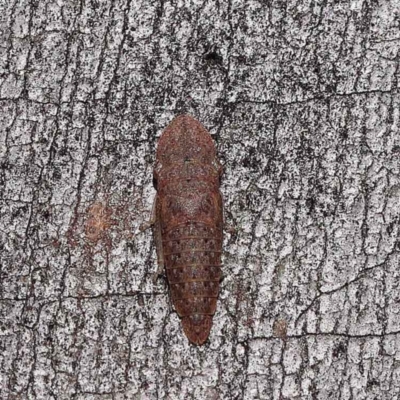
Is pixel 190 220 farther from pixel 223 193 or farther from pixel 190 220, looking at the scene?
pixel 223 193

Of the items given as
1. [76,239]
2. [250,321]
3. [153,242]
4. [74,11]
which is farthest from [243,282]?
[74,11]

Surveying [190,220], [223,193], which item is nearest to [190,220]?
[190,220]
